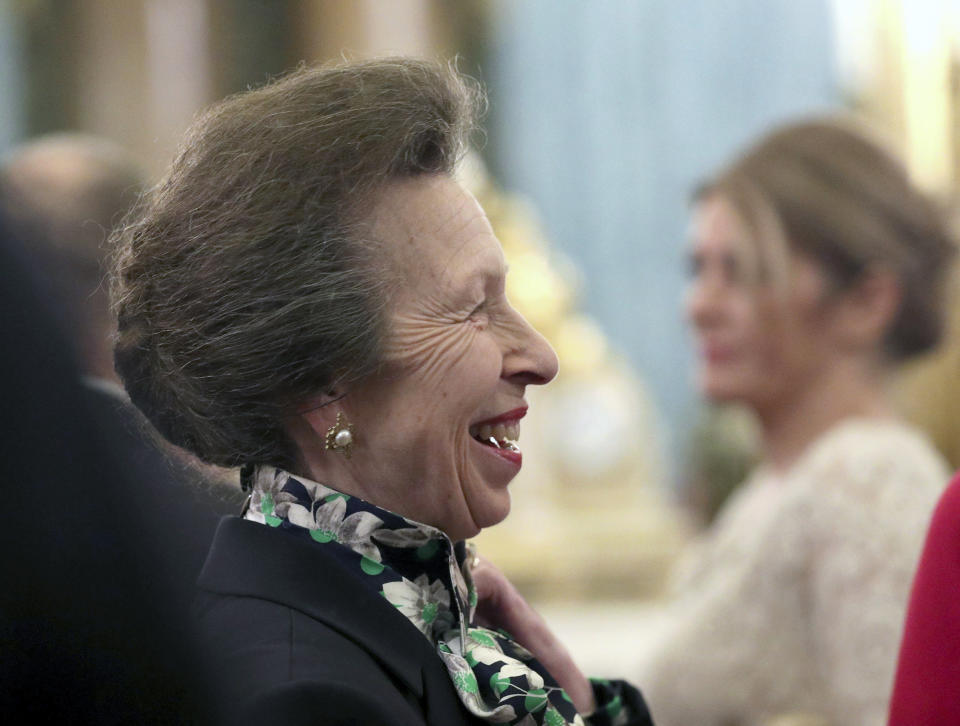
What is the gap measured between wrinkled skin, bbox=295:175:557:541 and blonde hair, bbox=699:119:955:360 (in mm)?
1695

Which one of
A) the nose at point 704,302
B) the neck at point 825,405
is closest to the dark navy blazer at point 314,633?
the neck at point 825,405

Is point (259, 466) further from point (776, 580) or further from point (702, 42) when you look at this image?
point (702, 42)

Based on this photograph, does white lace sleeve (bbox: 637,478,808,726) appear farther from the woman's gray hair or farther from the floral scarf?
the woman's gray hair

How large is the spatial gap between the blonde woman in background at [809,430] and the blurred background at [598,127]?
78.5 inches

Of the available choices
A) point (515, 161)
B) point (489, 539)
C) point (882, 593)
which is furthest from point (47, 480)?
point (515, 161)

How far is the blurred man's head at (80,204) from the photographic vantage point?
256 cm

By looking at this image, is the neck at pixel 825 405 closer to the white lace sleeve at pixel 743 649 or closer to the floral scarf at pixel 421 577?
the white lace sleeve at pixel 743 649

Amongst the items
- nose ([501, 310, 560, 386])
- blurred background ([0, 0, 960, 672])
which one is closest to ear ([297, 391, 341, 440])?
nose ([501, 310, 560, 386])

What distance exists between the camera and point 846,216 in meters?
3.13

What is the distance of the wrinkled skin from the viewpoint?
1615 mm

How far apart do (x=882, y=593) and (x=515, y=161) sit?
869cm

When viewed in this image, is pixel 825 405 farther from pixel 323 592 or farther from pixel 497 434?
pixel 323 592

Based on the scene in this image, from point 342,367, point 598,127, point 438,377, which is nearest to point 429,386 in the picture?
point 438,377

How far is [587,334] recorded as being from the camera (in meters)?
7.77
